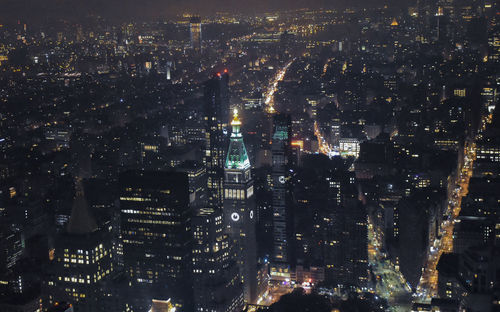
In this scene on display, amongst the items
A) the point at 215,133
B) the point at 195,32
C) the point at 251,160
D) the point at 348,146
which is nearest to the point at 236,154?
the point at 251,160

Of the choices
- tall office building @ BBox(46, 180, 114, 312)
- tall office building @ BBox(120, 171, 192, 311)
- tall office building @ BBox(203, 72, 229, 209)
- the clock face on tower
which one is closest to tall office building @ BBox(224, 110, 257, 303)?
the clock face on tower

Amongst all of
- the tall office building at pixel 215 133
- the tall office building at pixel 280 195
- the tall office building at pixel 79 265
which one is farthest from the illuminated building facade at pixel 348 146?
the tall office building at pixel 79 265

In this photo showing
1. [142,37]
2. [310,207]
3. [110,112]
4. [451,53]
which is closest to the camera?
[310,207]

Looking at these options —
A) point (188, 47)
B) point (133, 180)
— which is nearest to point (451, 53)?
point (188, 47)

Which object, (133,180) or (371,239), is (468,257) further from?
(133,180)

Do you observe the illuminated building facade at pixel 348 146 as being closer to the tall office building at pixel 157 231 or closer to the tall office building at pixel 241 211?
the tall office building at pixel 241 211

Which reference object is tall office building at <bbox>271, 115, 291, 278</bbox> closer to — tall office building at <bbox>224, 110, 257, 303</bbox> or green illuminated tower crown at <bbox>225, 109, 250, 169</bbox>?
tall office building at <bbox>224, 110, 257, 303</bbox>
